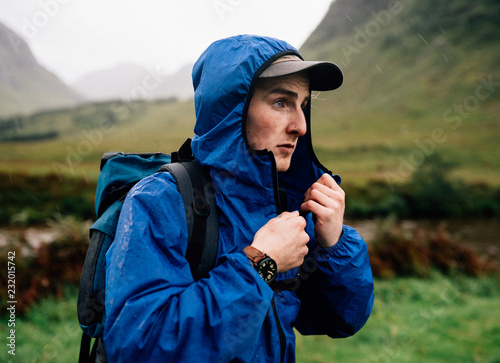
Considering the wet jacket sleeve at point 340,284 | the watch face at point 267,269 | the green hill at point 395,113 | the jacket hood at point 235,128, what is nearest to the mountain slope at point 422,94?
the green hill at point 395,113

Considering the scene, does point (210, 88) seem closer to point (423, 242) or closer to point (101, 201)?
point (101, 201)

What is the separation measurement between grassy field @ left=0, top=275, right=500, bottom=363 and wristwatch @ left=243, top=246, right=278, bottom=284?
3758 millimetres

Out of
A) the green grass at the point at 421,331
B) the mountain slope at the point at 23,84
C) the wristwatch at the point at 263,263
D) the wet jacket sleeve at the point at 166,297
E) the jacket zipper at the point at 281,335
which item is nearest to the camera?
the wet jacket sleeve at the point at 166,297

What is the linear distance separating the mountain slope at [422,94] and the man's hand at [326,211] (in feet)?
119

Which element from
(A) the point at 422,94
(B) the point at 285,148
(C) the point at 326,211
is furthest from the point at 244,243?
(A) the point at 422,94

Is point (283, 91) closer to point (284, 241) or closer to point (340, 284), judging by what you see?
point (284, 241)

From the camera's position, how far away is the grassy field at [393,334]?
4.48m

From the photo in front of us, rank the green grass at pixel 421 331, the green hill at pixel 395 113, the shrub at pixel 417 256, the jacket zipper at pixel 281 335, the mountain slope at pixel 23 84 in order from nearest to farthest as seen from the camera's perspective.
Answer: the jacket zipper at pixel 281 335 → the green grass at pixel 421 331 → the shrub at pixel 417 256 → the green hill at pixel 395 113 → the mountain slope at pixel 23 84

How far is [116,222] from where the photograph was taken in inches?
63.4

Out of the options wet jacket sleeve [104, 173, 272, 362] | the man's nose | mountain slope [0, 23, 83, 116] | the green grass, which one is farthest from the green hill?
wet jacket sleeve [104, 173, 272, 362]

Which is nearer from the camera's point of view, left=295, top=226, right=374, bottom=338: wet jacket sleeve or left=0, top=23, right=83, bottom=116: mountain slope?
left=295, top=226, right=374, bottom=338: wet jacket sleeve

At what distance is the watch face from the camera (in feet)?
4.24

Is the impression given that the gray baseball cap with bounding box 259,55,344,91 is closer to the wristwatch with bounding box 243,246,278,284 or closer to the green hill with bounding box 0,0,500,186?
the wristwatch with bounding box 243,246,278,284

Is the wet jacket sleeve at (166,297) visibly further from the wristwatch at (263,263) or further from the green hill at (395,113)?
the green hill at (395,113)
